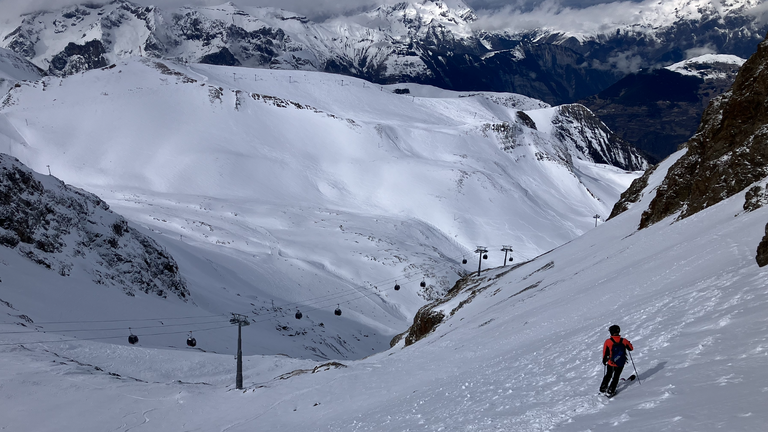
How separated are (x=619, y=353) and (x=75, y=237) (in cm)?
4451

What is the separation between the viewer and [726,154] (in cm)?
2414

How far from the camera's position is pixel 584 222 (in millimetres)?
107188

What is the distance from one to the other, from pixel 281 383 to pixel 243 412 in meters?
3.54

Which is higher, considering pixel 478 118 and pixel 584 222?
pixel 478 118

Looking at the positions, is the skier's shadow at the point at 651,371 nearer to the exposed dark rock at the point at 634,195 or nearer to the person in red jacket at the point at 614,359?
the person in red jacket at the point at 614,359

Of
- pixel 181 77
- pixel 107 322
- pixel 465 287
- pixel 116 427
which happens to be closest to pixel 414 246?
pixel 465 287

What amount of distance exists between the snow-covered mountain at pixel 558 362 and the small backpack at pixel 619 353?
1.86ft

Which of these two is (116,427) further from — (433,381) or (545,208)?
(545,208)

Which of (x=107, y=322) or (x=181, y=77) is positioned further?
(x=181, y=77)

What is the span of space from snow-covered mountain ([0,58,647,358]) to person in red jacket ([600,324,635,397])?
3262cm

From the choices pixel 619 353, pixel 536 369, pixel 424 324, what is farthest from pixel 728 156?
pixel 424 324

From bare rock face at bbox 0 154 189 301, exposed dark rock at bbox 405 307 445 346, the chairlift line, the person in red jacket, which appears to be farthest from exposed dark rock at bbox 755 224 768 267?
bare rock face at bbox 0 154 189 301

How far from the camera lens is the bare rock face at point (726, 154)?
21547 mm

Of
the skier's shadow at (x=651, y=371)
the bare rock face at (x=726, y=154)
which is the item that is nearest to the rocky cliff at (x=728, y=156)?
the bare rock face at (x=726, y=154)
